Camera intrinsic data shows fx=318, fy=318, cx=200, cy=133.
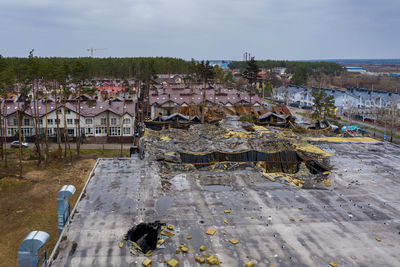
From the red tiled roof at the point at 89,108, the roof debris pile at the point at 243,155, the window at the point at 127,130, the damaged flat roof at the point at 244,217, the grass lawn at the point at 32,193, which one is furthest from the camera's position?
the window at the point at 127,130

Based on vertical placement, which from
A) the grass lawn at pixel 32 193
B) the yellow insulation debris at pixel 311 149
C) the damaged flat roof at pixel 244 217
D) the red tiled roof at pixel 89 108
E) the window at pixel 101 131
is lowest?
the grass lawn at pixel 32 193

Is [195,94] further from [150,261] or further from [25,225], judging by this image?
[150,261]

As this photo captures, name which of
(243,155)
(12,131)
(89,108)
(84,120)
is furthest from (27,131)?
(243,155)

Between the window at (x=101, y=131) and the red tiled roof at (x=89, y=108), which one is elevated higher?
the red tiled roof at (x=89, y=108)

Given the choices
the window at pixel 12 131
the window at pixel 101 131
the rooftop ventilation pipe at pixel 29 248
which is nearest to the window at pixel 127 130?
the window at pixel 101 131

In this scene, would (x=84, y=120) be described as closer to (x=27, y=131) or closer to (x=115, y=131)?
(x=115, y=131)

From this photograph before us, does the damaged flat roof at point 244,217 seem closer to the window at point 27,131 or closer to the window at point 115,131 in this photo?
the window at point 115,131

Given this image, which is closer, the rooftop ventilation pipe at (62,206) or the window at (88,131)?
the rooftop ventilation pipe at (62,206)
